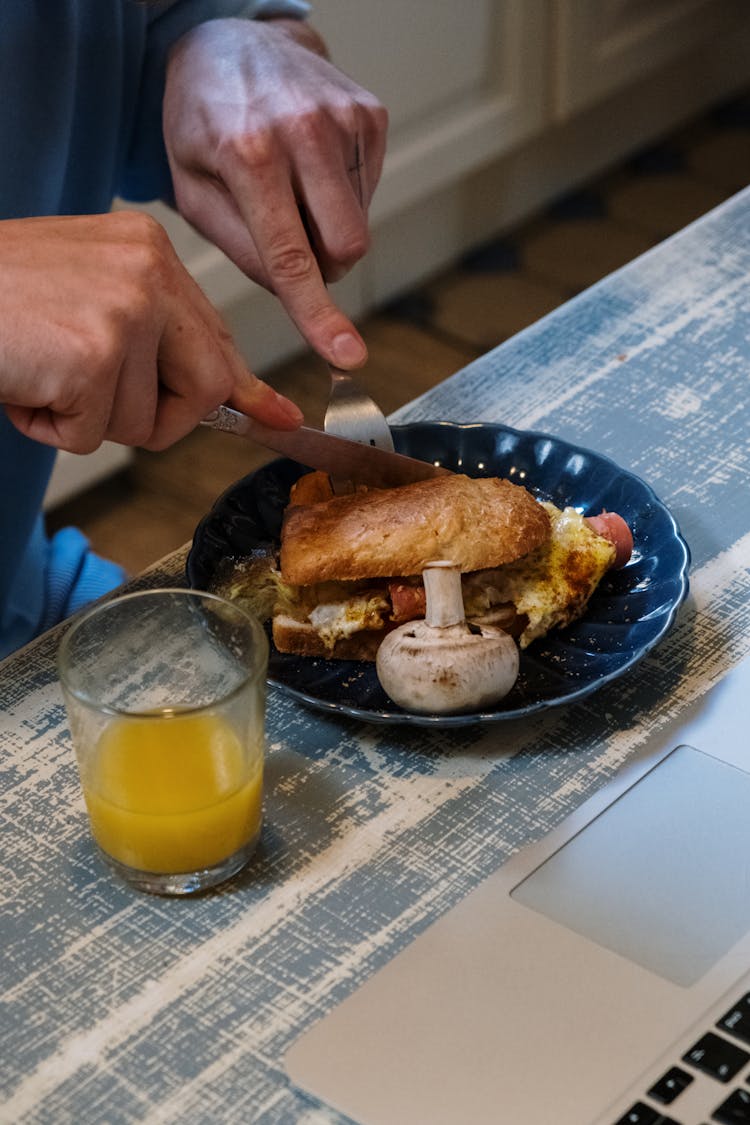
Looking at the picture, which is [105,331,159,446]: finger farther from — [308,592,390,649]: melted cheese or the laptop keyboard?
the laptop keyboard

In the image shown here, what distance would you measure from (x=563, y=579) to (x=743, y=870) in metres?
0.22

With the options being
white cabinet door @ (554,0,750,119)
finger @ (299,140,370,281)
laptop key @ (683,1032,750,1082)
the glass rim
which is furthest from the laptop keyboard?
white cabinet door @ (554,0,750,119)

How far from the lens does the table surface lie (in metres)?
0.60

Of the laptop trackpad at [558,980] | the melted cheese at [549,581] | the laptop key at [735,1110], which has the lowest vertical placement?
the laptop trackpad at [558,980]

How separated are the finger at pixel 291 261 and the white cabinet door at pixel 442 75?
131cm

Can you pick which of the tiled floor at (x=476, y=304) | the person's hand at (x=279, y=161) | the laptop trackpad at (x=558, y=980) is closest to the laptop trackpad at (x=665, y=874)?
the laptop trackpad at (x=558, y=980)

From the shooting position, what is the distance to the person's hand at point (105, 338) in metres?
0.71

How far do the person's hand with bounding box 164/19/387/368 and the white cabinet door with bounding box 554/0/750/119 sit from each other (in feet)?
5.50

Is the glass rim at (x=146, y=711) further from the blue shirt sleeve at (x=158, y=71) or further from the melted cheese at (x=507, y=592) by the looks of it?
the blue shirt sleeve at (x=158, y=71)

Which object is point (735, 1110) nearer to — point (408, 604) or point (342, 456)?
point (408, 604)

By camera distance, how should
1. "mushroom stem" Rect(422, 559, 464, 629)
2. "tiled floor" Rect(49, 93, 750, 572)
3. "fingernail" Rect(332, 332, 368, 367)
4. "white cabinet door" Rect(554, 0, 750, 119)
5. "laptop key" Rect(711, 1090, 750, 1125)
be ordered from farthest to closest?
"white cabinet door" Rect(554, 0, 750, 119) < "tiled floor" Rect(49, 93, 750, 572) < "fingernail" Rect(332, 332, 368, 367) < "mushroom stem" Rect(422, 559, 464, 629) < "laptop key" Rect(711, 1090, 750, 1125)

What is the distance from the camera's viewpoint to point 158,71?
1184 millimetres

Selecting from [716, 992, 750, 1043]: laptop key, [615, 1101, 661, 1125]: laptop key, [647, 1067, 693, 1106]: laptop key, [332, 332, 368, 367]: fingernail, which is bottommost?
[615, 1101, 661, 1125]: laptop key

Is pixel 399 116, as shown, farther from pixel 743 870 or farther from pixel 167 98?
pixel 743 870
